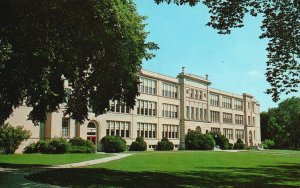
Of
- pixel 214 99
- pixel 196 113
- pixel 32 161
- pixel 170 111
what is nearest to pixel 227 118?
pixel 214 99

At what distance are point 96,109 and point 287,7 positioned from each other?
12.8 meters

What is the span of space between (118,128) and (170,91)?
15.8m

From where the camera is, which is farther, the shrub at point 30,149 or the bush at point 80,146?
the bush at point 80,146

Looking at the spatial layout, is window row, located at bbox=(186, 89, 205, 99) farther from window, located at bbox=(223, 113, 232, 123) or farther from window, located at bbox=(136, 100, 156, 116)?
window, located at bbox=(223, 113, 232, 123)

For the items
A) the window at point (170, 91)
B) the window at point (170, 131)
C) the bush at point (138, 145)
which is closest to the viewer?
the bush at point (138, 145)

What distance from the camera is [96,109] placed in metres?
24.6

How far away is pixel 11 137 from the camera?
38.9m

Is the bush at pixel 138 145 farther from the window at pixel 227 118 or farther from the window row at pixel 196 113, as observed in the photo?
the window at pixel 227 118

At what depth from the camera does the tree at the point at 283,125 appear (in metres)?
108

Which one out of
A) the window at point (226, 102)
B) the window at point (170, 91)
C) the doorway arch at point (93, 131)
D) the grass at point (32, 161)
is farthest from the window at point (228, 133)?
the grass at point (32, 161)

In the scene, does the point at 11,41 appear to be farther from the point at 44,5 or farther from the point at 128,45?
the point at 128,45

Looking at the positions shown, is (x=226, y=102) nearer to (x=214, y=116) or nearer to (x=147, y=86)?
(x=214, y=116)

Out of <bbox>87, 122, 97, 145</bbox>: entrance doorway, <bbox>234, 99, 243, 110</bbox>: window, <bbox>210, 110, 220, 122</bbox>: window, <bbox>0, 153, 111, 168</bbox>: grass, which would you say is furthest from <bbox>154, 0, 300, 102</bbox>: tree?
<bbox>234, 99, 243, 110</bbox>: window

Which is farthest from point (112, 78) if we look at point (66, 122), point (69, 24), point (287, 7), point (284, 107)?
point (284, 107)
